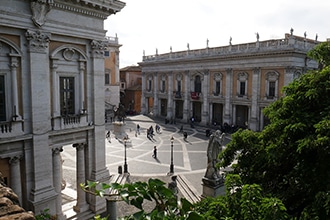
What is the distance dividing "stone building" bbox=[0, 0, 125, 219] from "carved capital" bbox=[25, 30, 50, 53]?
0.12ft

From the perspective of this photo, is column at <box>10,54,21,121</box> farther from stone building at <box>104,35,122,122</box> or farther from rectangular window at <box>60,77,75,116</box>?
stone building at <box>104,35,122,122</box>

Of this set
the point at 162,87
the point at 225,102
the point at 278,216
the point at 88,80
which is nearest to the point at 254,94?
the point at 225,102

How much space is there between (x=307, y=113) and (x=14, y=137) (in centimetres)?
1049

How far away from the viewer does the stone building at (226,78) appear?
33094 mm

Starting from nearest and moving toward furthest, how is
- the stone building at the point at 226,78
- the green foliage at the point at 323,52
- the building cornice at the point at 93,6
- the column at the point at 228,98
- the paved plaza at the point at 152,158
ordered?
the green foliage at the point at 323,52 < the building cornice at the point at 93,6 < the paved plaza at the point at 152,158 < the stone building at the point at 226,78 < the column at the point at 228,98

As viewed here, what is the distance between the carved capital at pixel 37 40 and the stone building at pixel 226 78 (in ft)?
92.2

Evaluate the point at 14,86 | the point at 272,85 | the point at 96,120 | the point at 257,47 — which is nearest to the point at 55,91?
the point at 14,86

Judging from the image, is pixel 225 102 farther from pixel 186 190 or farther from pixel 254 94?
pixel 186 190

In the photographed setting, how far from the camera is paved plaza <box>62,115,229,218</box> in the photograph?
20656 millimetres

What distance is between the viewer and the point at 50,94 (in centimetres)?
1215

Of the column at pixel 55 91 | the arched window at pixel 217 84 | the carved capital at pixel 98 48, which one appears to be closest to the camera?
the column at pixel 55 91

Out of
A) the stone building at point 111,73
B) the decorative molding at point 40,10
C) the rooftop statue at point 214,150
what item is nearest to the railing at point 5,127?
the decorative molding at point 40,10

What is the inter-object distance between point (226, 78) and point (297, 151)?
3367cm

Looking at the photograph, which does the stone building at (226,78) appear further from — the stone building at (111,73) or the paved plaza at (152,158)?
the paved plaza at (152,158)
